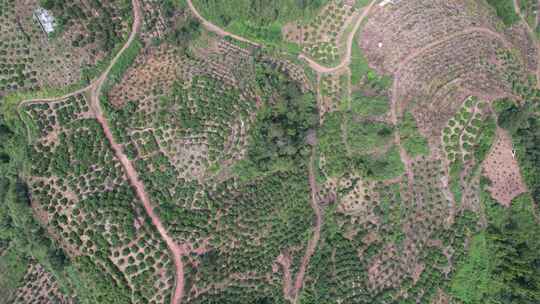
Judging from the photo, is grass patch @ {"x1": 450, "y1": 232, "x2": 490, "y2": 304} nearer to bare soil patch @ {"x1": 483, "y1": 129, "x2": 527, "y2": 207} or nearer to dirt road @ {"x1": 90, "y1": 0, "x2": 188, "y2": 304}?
bare soil patch @ {"x1": 483, "y1": 129, "x2": 527, "y2": 207}

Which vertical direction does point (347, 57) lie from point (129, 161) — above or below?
above

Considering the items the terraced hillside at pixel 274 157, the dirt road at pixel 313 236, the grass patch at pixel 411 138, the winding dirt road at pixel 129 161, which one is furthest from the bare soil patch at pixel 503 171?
the winding dirt road at pixel 129 161

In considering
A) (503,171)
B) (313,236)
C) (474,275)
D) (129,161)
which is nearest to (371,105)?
(313,236)

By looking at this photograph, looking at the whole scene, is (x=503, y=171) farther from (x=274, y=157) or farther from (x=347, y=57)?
(x=274, y=157)

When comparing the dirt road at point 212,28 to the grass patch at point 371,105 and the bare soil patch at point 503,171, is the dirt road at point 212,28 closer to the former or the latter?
the grass patch at point 371,105

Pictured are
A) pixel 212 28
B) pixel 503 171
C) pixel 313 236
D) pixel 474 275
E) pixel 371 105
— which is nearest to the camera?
pixel 474 275

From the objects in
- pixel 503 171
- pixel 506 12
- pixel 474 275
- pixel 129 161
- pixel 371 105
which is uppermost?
pixel 506 12

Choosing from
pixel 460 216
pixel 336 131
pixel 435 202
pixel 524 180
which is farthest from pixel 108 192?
pixel 524 180
